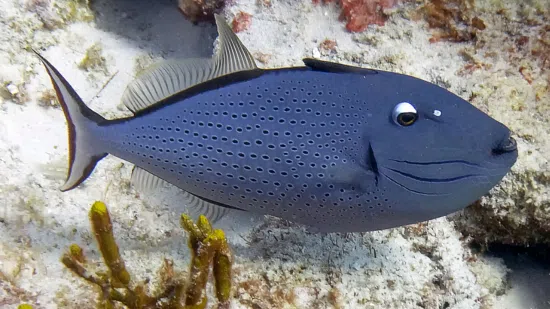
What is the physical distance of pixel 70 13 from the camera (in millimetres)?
3857

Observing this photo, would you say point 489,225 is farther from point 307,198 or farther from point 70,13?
point 70,13

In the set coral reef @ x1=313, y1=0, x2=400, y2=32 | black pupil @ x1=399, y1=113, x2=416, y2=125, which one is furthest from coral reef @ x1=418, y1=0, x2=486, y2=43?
black pupil @ x1=399, y1=113, x2=416, y2=125

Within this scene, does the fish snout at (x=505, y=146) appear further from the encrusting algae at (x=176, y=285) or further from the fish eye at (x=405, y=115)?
the encrusting algae at (x=176, y=285)

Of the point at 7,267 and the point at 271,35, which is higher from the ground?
the point at 271,35

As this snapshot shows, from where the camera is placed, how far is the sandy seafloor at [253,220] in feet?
7.93

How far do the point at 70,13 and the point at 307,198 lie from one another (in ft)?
10.3

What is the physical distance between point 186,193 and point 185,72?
2.26 feet

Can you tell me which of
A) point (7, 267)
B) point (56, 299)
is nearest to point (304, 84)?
point (56, 299)

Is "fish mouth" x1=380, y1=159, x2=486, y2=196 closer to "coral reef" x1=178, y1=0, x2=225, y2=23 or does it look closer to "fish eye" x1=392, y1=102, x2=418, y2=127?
"fish eye" x1=392, y1=102, x2=418, y2=127

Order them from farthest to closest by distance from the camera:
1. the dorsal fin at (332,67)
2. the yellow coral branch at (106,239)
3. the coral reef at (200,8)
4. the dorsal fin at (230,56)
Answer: the coral reef at (200,8) < the dorsal fin at (230,56) < the dorsal fin at (332,67) < the yellow coral branch at (106,239)

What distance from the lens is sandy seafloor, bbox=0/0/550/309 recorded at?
2416 mm

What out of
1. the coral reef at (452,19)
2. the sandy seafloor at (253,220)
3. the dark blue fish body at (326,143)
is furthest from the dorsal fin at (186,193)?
the coral reef at (452,19)

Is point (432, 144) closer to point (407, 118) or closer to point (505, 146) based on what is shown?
point (407, 118)

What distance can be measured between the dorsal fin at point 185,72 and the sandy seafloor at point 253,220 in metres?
0.86
